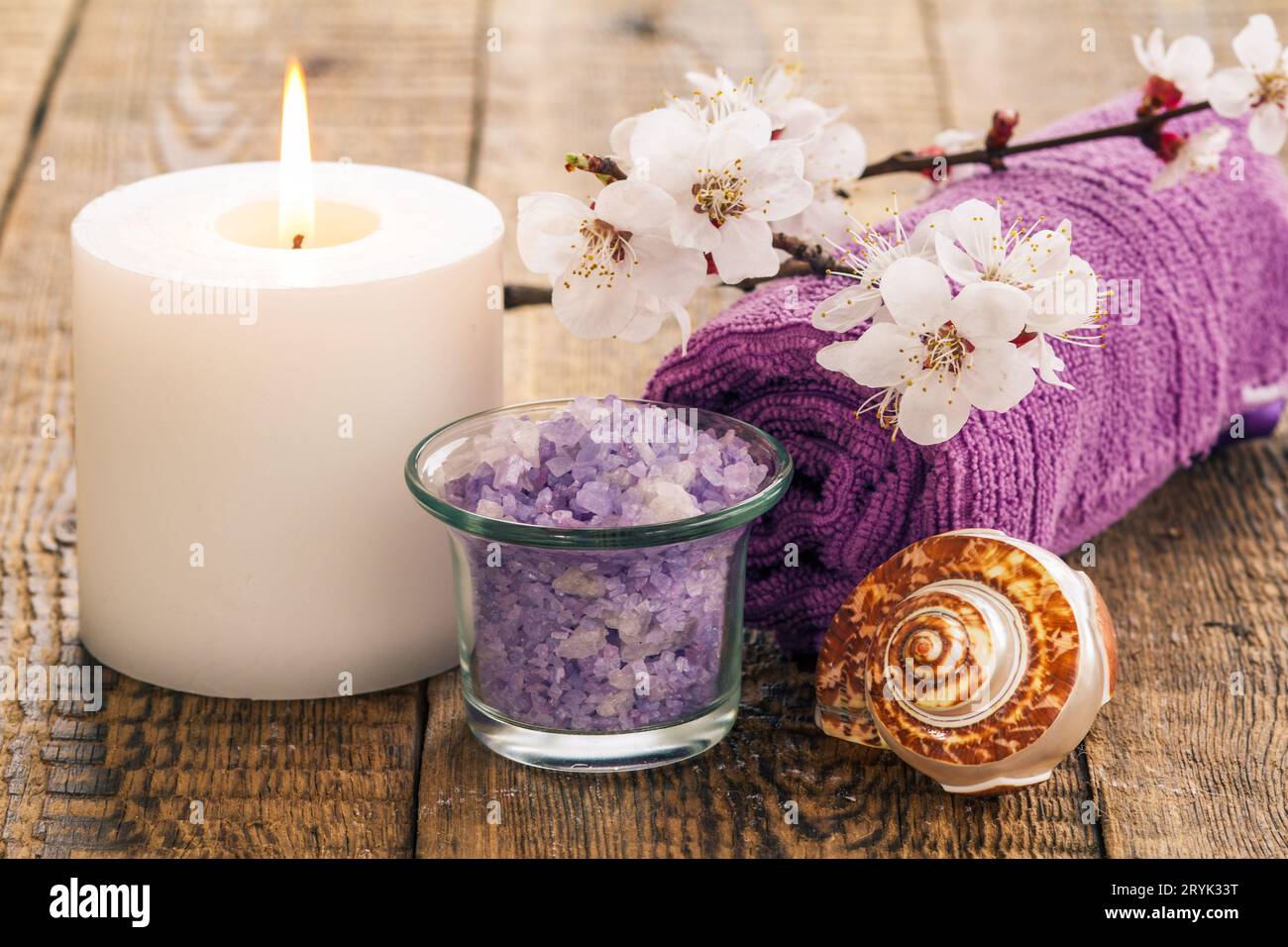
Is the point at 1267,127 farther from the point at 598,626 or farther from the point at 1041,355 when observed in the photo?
the point at 598,626

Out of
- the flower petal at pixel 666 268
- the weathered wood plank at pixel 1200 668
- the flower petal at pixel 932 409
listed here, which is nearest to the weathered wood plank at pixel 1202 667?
the weathered wood plank at pixel 1200 668

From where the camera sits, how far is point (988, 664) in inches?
24.9

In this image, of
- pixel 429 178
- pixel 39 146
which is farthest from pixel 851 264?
pixel 39 146

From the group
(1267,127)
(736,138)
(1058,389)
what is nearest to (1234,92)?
(1267,127)

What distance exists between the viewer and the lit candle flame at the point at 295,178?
0.73 m

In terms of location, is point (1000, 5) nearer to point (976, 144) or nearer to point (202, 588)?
point (976, 144)

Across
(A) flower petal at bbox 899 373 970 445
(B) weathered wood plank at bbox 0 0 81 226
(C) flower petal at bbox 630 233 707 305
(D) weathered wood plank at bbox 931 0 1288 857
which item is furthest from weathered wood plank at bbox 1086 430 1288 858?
(B) weathered wood plank at bbox 0 0 81 226

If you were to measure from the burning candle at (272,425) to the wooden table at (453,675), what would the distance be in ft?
0.10

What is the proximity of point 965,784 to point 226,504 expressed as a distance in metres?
0.32

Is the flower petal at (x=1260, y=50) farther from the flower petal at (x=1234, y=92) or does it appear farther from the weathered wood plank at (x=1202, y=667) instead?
the weathered wood plank at (x=1202, y=667)

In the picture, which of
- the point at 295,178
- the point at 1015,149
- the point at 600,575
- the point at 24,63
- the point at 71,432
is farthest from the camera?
the point at 24,63

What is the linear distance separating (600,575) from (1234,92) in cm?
42

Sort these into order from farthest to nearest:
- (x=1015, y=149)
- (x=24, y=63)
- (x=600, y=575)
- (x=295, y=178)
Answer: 1. (x=24, y=63)
2. (x=1015, y=149)
3. (x=295, y=178)
4. (x=600, y=575)

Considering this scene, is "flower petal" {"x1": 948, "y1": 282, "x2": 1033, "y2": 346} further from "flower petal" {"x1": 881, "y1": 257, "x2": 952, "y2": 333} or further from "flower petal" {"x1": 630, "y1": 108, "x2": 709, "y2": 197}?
"flower petal" {"x1": 630, "y1": 108, "x2": 709, "y2": 197}
